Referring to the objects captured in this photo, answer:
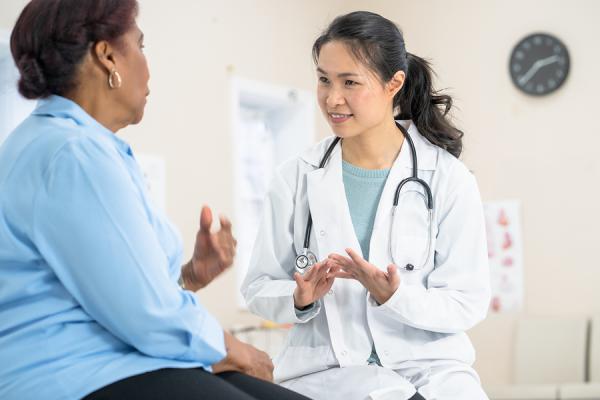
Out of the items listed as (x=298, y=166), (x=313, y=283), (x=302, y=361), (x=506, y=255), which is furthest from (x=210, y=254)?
(x=506, y=255)

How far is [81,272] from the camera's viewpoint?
101cm

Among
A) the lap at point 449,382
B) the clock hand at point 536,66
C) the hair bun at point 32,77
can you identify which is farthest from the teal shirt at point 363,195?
the clock hand at point 536,66

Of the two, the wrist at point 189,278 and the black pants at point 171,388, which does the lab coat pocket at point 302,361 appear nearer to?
the wrist at point 189,278

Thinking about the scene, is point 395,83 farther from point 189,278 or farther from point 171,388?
point 171,388

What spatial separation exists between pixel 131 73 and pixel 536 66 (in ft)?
11.8

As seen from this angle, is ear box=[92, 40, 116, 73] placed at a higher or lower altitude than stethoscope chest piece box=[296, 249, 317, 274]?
higher

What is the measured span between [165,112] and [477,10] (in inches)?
82.5

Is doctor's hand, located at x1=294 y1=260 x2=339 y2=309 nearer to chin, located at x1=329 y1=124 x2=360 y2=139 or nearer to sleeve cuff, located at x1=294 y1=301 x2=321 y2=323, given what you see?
sleeve cuff, located at x1=294 y1=301 x2=321 y2=323

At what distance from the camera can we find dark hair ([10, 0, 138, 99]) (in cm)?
113

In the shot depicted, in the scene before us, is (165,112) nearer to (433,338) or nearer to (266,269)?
(266,269)

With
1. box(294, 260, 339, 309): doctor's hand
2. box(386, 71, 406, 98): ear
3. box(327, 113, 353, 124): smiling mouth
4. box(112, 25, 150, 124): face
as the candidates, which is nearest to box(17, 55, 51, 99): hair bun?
box(112, 25, 150, 124): face

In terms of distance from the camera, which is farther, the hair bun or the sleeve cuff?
the sleeve cuff

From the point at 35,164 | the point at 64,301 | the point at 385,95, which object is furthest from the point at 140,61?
the point at 385,95

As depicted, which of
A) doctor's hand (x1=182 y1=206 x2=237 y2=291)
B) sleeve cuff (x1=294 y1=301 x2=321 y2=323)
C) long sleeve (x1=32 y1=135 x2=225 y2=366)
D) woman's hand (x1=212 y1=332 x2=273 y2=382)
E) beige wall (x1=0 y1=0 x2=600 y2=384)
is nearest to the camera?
Result: long sleeve (x1=32 y1=135 x2=225 y2=366)
